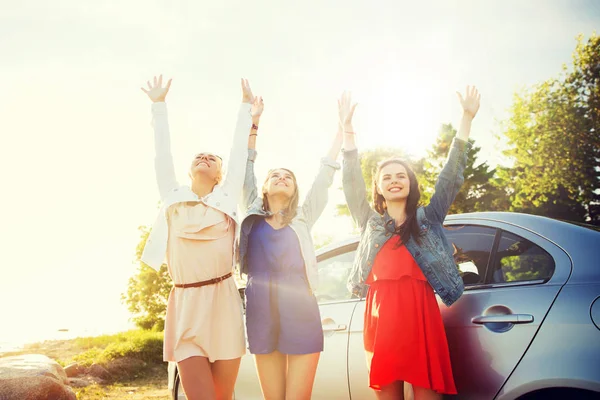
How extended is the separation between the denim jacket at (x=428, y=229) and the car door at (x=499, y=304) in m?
0.14

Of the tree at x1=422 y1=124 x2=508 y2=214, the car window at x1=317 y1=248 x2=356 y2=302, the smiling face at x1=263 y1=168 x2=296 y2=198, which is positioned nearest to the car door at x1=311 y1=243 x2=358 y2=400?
the car window at x1=317 y1=248 x2=356 y2=302

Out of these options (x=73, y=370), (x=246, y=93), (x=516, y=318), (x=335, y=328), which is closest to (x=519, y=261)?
(x=516, y=318)

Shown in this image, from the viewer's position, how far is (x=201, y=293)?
8.29 feet

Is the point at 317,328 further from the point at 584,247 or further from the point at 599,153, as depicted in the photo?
the point at 599,153

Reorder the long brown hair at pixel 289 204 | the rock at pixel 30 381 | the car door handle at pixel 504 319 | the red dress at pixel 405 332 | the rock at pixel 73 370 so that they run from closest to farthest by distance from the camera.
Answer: the car door handle at pixel 504 319, the red dress at pixel 405 332, the long brown hair at pixel 289 204, the rock at pixel 30 381, the rock at pixel 73 370

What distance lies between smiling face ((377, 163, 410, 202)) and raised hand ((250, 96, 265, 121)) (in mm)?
1094

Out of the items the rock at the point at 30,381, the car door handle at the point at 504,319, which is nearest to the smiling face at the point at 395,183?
the car door handle at the point at 504,319

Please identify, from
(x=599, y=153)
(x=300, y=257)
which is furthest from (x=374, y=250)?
(x=599, y=153)

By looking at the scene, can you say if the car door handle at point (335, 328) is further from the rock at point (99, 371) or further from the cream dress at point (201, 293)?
the rock at point (99, 371)

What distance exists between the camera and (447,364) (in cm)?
234

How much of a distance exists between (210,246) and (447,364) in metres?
1.40

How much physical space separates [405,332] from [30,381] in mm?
4900

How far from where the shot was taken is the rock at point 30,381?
5.18 m

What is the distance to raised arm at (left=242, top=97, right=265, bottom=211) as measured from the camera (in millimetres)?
3143
